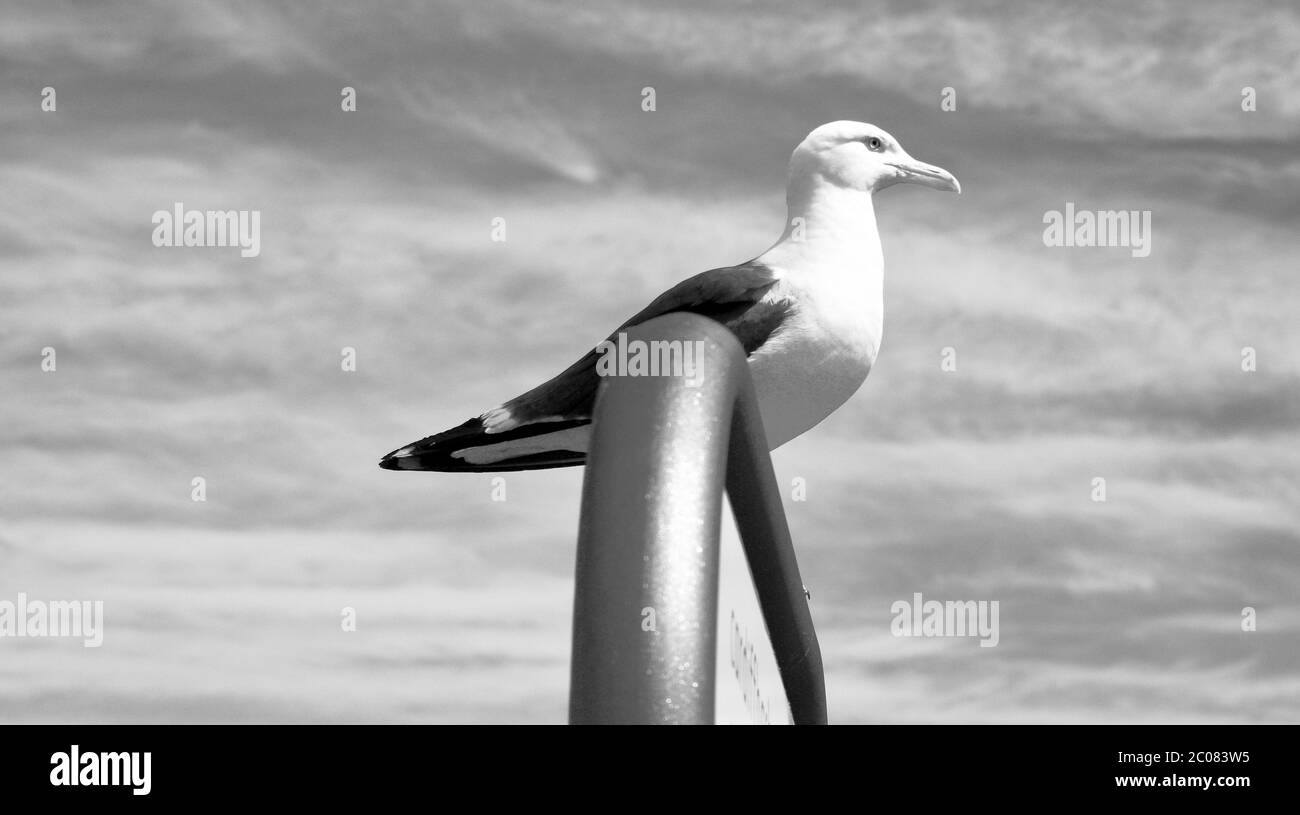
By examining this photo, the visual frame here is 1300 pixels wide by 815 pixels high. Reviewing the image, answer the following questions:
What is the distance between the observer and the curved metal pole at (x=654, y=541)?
1597mm

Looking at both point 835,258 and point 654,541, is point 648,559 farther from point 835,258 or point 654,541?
point 835,258

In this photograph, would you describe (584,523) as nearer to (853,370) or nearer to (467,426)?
(853,370)

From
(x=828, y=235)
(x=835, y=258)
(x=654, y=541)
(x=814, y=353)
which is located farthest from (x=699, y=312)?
(x=654, y=541)

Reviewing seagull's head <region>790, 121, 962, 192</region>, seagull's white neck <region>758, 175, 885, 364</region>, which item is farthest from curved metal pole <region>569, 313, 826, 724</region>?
seagull's head <region>790, 121, 962, 192</region>

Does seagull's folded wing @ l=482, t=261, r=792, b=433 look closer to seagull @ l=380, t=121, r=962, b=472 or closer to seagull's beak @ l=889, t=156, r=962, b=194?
seagull @ l=380, t=121, r=962, b=472

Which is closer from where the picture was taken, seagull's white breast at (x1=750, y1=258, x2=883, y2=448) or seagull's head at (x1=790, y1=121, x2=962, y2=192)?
seagull's white breast at (x1=750, y1=258, x2=883, y2=448)

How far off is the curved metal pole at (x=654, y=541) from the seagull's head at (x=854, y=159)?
5705 millimetres

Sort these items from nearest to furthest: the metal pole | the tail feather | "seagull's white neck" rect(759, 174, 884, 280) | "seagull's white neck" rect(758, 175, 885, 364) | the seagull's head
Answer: the metal pole < "seagull's white neck" rect(758, 175, 885, 364) < "seagull's white neck" rect(759, 174, 884, 280) < the tail feather < the seagull's head

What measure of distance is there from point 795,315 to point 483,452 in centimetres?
208

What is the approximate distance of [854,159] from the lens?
25.3 feet

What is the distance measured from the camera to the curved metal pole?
1597 millimetres

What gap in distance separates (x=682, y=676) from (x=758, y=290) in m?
5.22
